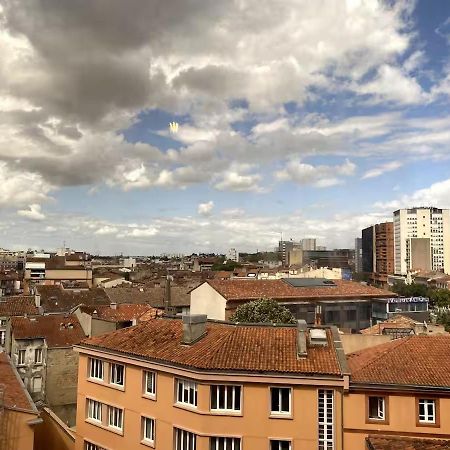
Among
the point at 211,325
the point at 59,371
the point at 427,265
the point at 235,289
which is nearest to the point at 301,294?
the point at 235,289

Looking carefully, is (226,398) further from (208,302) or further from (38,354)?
(208,302)

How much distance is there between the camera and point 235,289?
2392 inches

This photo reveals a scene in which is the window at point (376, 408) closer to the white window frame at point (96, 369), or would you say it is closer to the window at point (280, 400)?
the window at point (280, 400)

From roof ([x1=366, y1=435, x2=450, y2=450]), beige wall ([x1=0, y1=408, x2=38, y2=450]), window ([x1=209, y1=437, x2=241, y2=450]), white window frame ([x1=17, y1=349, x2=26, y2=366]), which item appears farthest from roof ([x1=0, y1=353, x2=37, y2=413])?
roof ([x1=366, y1=435, x2=450, y2=450])

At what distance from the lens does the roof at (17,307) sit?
5683 cm

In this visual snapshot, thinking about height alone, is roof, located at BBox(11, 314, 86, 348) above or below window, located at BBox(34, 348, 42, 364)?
above

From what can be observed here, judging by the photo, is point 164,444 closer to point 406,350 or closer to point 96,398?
point 96,398

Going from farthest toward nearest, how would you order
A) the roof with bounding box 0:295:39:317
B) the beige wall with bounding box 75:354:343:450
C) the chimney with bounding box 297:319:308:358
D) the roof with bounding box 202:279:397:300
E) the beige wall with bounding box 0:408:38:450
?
the roof with bounding box 202:279:397:300, the roof with bounding box 0:295:39:317, the beige wall with bounding box 0:408:38:450, the chimney with bounding box 297:319:308:358, the beige wall with bounding box 75:354:343:450

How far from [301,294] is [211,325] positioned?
117 ft

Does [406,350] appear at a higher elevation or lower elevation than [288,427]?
higher

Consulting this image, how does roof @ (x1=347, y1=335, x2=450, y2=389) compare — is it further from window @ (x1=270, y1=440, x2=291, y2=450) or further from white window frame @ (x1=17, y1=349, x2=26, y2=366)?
white window frame @ (x1=17, y1=349, x2=26, y2=366)

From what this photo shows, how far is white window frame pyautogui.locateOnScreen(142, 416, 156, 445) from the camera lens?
996 inches

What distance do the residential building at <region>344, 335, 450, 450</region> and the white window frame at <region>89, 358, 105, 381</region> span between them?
1450cm

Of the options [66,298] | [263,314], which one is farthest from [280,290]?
[66,298]
